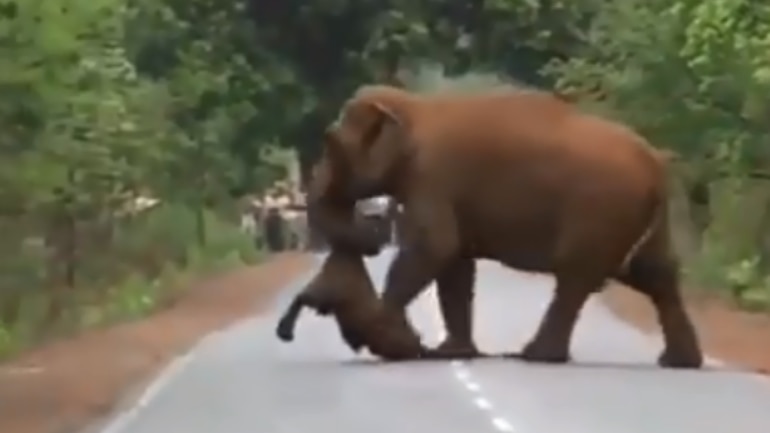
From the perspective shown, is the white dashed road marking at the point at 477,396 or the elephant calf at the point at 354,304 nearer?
the white dashed road marking at the point at 477,396

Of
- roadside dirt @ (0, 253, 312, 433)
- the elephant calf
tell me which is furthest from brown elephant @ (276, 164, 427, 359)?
roadside dirt @ (0, 253, 312, 433)

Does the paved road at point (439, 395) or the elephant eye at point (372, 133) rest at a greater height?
the elephant eye at point (372, 133)

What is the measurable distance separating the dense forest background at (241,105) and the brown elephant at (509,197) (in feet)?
11.6

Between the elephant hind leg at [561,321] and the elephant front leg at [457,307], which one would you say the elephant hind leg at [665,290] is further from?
the elephant front leg at [457,307]

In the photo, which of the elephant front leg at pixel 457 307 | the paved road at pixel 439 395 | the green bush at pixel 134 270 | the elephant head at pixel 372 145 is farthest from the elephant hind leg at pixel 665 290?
the green bush at pixel 134 270

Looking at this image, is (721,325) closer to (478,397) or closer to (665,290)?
(665,290)

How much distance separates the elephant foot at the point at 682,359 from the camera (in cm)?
2494

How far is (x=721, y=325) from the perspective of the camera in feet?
111

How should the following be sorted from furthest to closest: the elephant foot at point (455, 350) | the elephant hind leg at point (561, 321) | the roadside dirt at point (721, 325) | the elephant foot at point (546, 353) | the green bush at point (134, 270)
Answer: the green bush at point (134, 270) → the roadside dirt at point (721, 325) → the elephant foot at point (455, 350) → the elephant hind leg at point (561, 321) → the elephant foot at point (546, 353)

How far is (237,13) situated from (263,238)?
1550 centimetres

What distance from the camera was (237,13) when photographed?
73.3 metres

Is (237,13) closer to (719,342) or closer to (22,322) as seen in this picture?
(22,322)

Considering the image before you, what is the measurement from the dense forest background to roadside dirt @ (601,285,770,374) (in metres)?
0.59

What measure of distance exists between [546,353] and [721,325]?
9.04 meters
